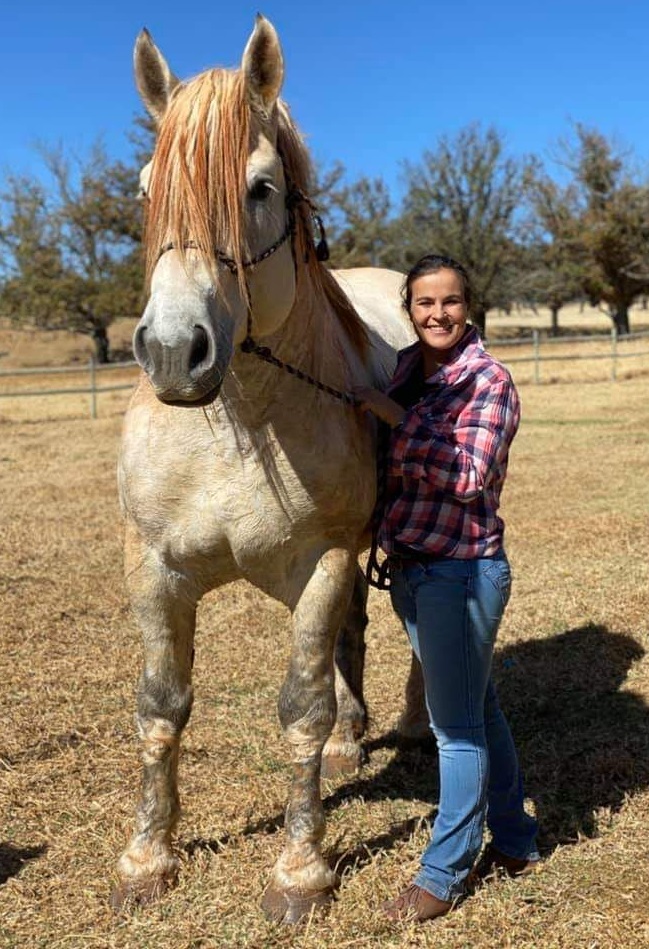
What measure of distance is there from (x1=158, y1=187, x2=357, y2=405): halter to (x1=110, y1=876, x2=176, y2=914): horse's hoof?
63.0 inches

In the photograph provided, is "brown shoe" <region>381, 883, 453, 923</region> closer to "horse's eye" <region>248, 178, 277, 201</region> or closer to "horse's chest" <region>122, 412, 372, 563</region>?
"horse's chest" <region>122, 412, 372, 563</region>

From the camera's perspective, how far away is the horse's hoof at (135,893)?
2.71 metres

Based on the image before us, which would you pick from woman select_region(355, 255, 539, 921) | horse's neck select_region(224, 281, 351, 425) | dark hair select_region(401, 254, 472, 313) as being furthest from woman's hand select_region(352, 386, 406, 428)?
dark hair select_region(401, 254, 472, 313)

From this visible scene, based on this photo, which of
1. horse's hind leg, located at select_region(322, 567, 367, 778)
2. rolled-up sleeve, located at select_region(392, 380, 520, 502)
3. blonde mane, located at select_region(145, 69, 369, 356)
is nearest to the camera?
blonde mane, located at select_region(145, 69, 369, 356)

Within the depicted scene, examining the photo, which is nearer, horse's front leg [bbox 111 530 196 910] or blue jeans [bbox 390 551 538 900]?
blue jeans [bbox 390 551 538 900]

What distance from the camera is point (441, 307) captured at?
2.61 meters

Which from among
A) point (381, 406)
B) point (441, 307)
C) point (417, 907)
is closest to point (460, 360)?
point (441, 307)

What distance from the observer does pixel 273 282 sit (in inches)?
93.9

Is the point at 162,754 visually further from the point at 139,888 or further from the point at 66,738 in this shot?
the point at 66,738

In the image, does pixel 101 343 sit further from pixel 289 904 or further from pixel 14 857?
pixel 289 904

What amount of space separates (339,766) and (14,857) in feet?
4.26

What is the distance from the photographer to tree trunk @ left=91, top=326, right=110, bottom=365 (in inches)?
1193

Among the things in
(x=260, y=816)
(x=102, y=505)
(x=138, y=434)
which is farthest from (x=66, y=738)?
(x=102, y=505)

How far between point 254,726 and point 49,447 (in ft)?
31.3
